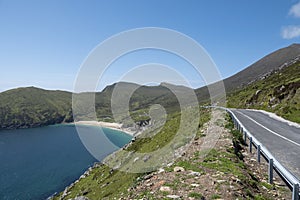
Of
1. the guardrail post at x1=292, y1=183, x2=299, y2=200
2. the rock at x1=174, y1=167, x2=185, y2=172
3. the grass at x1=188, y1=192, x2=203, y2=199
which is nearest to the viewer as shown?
the guardrail post at x1=292, y1=183, x2=299, y2=200

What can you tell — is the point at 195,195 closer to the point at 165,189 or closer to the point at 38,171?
the point at 165,189

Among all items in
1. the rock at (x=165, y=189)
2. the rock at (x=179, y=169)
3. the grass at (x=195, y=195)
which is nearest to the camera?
the grass at (x=195, y=195)

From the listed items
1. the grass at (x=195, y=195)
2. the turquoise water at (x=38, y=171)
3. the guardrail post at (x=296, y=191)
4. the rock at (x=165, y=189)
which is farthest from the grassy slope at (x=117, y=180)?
the turquoise water at (x=38, y=171)

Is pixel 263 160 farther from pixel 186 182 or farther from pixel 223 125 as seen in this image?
pixel 223 125

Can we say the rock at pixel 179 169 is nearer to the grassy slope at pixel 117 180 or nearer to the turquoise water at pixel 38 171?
the grassy slope at pixel 117 180

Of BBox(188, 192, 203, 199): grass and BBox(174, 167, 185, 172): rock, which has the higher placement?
BBox(188, 192, 203, 199): grass

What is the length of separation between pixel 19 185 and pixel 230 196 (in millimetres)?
68509

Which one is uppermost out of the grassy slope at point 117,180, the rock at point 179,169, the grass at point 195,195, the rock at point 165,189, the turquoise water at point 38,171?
the grass at point 195,195

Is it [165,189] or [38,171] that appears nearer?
[165,189]

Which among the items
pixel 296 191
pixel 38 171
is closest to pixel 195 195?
pixel 296 191

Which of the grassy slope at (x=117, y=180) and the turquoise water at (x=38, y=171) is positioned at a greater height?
the grassy slope at (x=117, y=180)

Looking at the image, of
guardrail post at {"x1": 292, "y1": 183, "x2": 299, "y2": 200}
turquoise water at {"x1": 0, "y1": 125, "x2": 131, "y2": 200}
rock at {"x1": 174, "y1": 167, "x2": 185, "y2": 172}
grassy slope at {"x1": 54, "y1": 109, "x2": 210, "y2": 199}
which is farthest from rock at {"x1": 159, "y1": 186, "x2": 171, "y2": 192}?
turquoise water at {"x1": 0, "y1": 125, "x2": 131, "y2": 200}

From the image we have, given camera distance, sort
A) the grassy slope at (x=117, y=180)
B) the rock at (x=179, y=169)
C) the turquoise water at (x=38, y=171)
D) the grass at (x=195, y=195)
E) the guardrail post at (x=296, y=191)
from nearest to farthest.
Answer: the guardrail post at (x=296, y=191), the grass at (x=195, y=195), the rock at (x=179, y=169), the grassy slope at (x=117, y=180), the turquoise water at (x=38, y=171)

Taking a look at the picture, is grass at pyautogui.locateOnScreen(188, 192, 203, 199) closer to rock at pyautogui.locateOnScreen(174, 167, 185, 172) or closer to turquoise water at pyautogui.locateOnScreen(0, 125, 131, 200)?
rock at pyautogui.locateOnScreen(174, 167, 185, 172)
